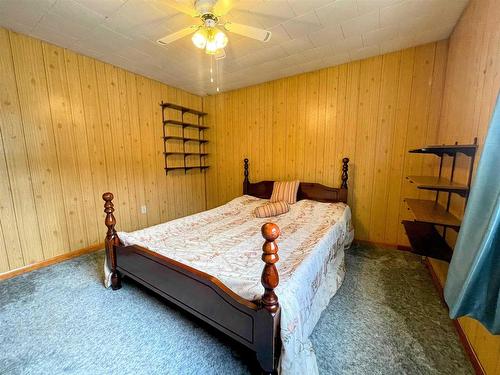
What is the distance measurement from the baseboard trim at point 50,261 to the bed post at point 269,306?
8.83 ft

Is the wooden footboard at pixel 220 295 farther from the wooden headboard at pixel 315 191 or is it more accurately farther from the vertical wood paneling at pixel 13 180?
the wooden headboard at pixel 315 191

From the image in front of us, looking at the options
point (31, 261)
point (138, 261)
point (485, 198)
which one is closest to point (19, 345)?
point (138, 261)

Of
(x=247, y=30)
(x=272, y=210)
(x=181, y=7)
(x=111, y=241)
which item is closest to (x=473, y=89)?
(x=247, y=30)

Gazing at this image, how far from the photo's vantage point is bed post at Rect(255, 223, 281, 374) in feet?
3.32

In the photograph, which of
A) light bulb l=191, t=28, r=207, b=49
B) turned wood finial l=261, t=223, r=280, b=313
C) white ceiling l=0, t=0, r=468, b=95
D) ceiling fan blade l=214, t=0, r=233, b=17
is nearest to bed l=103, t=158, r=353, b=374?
turned wood finial l=261, t=223, r=280, b=313

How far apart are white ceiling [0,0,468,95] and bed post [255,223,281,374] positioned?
74.3 inches

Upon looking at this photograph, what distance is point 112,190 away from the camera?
9.68ft

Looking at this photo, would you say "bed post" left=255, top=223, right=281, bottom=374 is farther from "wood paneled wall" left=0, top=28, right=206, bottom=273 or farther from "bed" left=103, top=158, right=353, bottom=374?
"wood paneled wall" left=0, top=28, right=206, bottom=273

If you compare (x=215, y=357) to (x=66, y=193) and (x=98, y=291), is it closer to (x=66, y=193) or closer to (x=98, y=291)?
(x=98, y=291)

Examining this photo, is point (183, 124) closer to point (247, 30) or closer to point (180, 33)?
point (180, 33)

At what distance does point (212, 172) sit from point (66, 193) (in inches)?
90.3

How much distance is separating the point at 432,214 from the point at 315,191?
1.45 meters

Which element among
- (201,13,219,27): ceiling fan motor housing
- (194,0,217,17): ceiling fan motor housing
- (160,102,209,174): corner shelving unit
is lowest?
(160,102,209,174): corner shelving unit

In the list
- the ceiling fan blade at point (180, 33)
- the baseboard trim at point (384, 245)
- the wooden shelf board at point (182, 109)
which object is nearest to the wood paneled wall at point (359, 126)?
the baseboard trim at point (384, 245)
